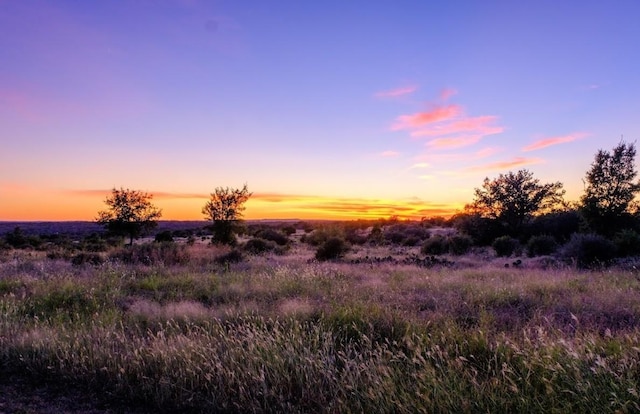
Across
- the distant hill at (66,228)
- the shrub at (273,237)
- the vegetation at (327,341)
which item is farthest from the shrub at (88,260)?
the distant hill at (66,228)

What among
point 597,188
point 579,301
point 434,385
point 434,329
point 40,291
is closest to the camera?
point 434,385

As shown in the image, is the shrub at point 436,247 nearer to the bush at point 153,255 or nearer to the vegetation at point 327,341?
the vegetation at point 327,341

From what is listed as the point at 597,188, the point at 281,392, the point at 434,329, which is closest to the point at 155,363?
the point at 281,392

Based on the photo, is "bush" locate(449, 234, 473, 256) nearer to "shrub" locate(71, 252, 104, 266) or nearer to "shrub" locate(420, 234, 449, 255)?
"shrub" locate(420, 234, 449, 255)

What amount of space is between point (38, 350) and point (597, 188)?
Answer: 32800 millimetres

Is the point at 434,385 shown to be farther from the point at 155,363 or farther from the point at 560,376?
the point at 155,363

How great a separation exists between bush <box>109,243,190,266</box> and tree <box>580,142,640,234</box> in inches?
1013

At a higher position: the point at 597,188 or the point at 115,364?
the point at 597,188

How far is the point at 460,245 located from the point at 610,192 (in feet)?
33.5

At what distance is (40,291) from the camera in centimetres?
1147

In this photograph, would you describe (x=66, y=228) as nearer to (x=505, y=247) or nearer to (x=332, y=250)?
(x=332, y=250)

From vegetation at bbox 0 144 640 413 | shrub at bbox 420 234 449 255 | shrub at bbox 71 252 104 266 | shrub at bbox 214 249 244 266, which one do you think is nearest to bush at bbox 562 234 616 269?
vegetation at bbox 0 144 640 413

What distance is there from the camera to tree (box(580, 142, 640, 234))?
29.4 metres

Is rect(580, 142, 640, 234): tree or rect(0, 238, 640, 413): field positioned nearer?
rect(0, 238, 640, 413): field
